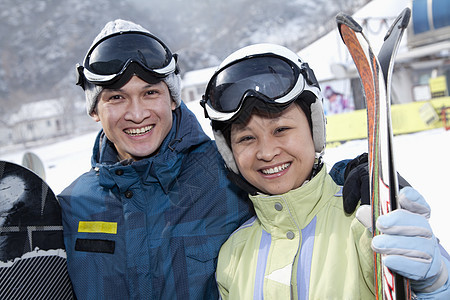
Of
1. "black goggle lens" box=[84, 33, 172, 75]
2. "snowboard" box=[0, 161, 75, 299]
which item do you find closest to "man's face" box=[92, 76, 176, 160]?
"black goggle lens" box=[84, 33, 172, 75]

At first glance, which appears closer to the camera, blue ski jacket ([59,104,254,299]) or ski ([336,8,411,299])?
ski ([336,8,411,299])

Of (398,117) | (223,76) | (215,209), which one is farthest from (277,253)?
(398,117)

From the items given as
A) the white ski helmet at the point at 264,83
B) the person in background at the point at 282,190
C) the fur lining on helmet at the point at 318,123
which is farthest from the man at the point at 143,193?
the fur lining on helmet at the point at 318,123

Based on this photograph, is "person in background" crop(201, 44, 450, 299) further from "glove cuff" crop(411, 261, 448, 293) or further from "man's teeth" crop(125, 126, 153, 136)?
"man's teeth" crop(125, 126, 153, 136)

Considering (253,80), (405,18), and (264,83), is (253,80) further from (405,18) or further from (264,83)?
(405,18)

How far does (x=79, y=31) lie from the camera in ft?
368

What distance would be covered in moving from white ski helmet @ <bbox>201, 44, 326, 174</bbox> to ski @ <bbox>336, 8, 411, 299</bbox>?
0.55 metres

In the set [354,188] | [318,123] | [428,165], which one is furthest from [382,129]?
[428,165]

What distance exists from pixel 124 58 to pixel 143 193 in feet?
2.70

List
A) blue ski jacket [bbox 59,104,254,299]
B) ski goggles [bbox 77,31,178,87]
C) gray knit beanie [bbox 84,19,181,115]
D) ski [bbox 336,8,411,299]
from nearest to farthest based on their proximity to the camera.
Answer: ski [bbox 336,8,411,299] → blue ski jacket [bbox 59,104,254,299] → ski goggles [bbox 77,31,178,87] → gray knit beanie [bbox 84,19,181,115]

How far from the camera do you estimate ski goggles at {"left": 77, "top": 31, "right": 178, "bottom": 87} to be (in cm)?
235

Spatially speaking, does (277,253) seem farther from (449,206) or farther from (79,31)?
(79,31)

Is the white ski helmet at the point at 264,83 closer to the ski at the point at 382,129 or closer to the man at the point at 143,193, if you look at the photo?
the man at the point at 143,193

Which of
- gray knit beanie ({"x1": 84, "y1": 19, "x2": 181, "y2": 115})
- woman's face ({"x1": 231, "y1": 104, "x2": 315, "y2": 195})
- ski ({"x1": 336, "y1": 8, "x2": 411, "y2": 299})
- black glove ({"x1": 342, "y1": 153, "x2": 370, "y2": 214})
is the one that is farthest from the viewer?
gray knit beanie ({"x1": 84, "y1": 19, "x2": 181, "y2": 115})
